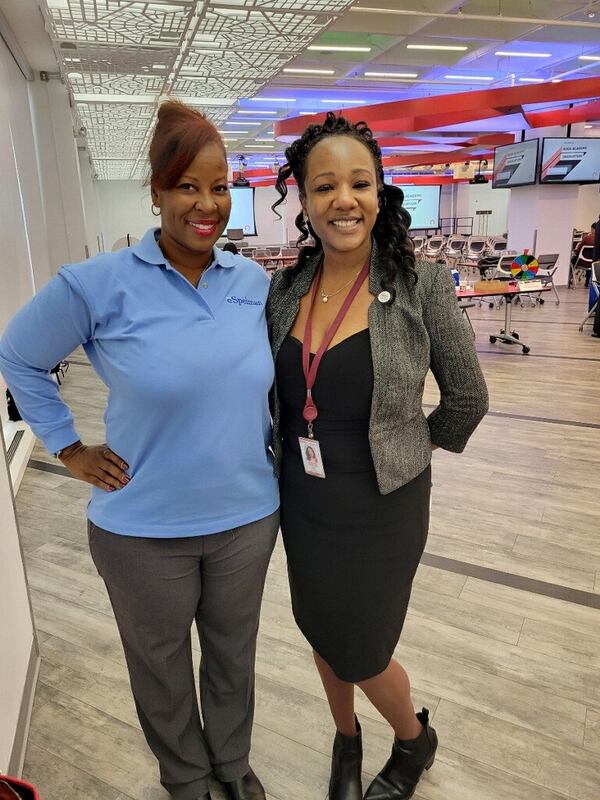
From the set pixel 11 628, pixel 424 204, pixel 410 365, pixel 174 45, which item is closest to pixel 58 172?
pixel 174 45

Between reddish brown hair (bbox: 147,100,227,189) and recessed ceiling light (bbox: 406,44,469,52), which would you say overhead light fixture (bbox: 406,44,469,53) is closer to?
recessed ceiling light (bbox: 406,44,469,52)

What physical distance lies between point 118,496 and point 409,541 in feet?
2.16

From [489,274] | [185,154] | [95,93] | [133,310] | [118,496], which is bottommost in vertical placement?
[489,274]

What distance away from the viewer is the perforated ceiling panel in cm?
504

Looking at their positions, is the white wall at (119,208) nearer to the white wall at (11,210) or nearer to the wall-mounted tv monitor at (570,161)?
the wall-mounted tv monitor at (570,161)

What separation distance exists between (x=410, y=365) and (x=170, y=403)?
1.63ft

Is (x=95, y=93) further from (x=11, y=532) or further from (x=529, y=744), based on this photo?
(x=529, y=744)

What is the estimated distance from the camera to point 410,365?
1284mm

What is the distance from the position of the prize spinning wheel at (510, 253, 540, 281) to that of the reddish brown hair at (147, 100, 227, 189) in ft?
22.2

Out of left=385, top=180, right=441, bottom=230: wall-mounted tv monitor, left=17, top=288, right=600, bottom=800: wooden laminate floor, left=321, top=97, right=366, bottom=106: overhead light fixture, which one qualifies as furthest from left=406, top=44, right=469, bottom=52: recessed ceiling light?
left=385, top=180, right=441, bottom=230: wall-mounted tv monitor

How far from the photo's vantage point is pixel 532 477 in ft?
12.4

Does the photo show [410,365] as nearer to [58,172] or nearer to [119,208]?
[58,172]

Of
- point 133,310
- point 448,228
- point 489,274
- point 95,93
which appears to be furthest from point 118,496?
point 448,228

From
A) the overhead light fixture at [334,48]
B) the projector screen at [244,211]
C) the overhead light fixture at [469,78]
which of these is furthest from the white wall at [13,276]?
the projector screen at [244,211]
